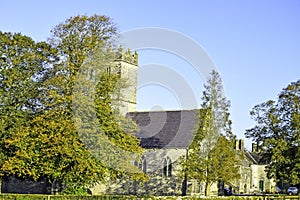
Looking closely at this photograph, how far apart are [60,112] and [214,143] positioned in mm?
13194

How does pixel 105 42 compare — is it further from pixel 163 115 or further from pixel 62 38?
pixel 163 115

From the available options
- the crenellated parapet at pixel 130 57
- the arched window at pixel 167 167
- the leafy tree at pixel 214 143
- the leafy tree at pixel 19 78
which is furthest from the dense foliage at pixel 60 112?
the crenellated parapet at pixel 130 57

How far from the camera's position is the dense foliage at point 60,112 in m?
32.8

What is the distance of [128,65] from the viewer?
6253 centimetres

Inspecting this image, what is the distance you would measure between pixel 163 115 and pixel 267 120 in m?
15.3

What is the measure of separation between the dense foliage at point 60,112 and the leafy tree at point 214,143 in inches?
273

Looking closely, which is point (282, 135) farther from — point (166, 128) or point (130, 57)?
point (130, 57)

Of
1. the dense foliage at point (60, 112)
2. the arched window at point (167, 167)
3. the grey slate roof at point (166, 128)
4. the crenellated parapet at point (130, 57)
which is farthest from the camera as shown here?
the crenellated parapet at point (130, 57)

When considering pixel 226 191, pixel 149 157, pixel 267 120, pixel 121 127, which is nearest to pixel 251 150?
pixel 226 191

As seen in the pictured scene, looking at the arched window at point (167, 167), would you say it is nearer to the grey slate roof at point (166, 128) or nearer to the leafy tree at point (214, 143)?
the grey slate roof at point (166, 128)

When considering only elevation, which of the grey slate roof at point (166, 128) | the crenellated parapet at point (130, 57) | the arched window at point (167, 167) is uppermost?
the crenellated parapet at point (130, 57)

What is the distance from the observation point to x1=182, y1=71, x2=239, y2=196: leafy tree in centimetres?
3991

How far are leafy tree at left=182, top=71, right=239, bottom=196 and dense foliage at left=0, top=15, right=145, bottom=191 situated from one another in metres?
6.94

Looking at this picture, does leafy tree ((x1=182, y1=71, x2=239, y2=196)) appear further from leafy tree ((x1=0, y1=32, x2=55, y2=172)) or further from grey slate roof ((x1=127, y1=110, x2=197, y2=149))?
leafy tree ((x1=0, y1=32, x2=55, y2=172))
